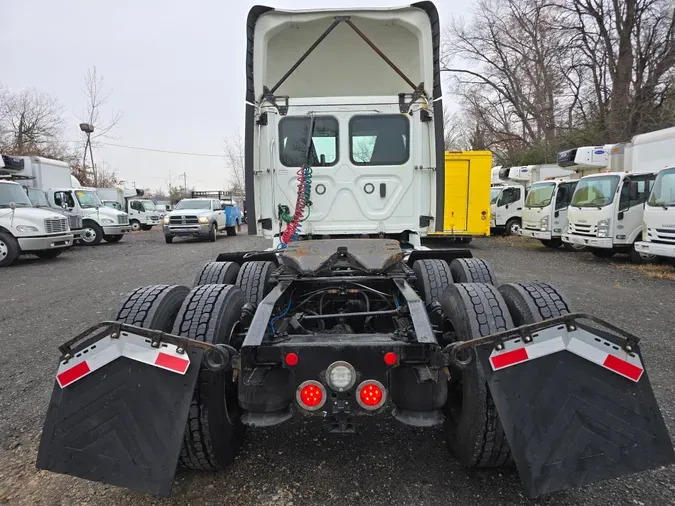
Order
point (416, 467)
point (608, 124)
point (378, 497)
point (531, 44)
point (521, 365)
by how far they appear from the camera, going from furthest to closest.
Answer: point (531, 44) < point (608, 124) < point (416, 467) < point (378, 497) < point (521, 365)

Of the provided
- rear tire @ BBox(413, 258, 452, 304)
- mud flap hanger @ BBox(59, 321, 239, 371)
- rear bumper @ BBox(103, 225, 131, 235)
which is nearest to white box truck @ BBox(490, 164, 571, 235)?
rear tire @ BBox(413, 258, 452, 304)

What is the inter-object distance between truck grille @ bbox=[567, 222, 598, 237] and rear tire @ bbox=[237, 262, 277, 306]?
402 inches

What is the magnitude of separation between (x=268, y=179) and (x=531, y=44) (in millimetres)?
33089

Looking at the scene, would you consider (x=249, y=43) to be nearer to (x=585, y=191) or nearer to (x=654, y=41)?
(x=585, y=191)

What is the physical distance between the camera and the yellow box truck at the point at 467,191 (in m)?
14.0

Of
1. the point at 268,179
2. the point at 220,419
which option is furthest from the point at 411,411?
the point at 268,179

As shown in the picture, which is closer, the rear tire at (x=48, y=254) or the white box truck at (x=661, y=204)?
the white box truck at (x=661, y=204)

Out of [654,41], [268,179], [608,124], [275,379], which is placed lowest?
[275,379]

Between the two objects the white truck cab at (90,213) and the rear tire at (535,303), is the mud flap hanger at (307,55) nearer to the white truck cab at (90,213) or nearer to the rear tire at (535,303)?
the rear tire at (535,303)

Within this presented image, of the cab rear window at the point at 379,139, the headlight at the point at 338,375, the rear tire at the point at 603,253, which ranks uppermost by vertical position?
the cab rear window at the point at 379,139

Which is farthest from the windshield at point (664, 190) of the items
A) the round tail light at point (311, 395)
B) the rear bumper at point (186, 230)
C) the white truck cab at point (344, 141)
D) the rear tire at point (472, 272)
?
the rear bumper at point (186, 230)

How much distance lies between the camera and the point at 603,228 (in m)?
11.0

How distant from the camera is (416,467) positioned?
8.43 ft

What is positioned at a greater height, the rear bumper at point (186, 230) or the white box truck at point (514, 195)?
the white box truck at point (514, 195)
